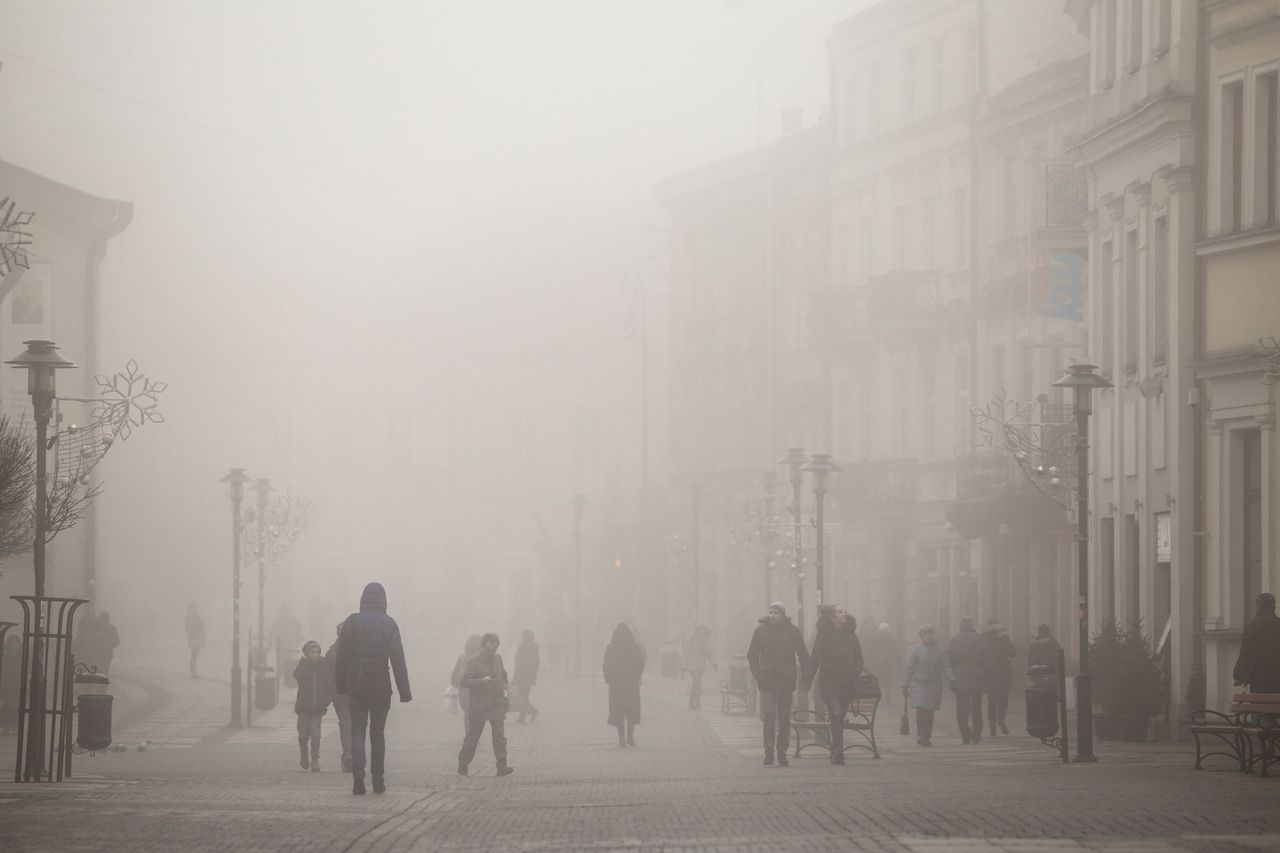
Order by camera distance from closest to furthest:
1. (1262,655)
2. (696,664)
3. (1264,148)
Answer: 1. (1262,655)
2. (1264,148)
3. (696,664)

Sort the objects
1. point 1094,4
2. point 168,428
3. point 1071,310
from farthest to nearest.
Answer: point 168,428 < point 1071,310 < point 1094,4

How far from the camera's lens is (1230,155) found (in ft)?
105

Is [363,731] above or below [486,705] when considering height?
above

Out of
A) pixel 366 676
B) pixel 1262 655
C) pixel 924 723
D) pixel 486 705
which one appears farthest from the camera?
pixel 924 723

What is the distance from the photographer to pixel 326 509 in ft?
380

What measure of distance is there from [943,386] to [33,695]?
125ft

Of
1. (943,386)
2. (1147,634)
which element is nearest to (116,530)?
(943,386)

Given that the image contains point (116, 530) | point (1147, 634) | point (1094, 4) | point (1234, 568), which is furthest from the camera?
point (116, 530)

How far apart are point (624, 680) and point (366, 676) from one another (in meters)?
14.1

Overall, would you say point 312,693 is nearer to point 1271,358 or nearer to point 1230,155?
point 1271,358

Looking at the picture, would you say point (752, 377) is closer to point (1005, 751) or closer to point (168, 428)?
point (168, 428)

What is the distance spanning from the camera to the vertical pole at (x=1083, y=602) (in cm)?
2708

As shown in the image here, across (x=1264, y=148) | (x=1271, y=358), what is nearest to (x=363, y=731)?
(x=1271, y=358)

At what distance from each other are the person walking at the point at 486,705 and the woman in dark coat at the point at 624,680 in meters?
6.92
